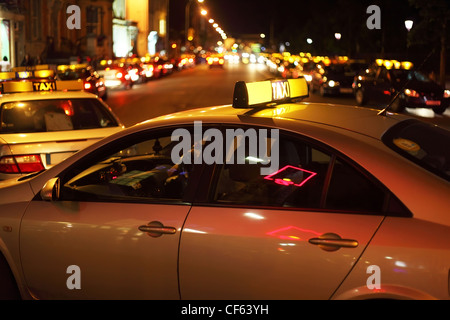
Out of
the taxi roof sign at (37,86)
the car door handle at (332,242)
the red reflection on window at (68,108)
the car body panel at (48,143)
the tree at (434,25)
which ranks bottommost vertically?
the car body panel at (48,143)

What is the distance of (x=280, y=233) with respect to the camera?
134 inches

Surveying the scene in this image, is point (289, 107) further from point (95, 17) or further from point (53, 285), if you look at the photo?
point (95, 17)

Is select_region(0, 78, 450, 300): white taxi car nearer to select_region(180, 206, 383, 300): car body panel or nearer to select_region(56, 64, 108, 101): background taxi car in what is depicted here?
select_region(180, 206, 383, 300): car body panel

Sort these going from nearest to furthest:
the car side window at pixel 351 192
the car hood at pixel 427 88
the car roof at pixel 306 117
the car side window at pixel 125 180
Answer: the car side window at pixel 351 192, the car roof at pixel 306 117, the car side window at pixel 125 180, the car hood at pixel 427 88

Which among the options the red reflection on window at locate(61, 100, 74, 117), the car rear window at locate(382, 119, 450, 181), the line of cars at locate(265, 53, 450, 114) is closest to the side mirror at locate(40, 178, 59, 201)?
the car rear window at locate(382, 119, 450, 181)

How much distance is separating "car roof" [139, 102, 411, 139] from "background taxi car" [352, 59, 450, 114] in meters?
16.7

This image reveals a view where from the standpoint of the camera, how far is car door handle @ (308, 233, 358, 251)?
3.25 meters

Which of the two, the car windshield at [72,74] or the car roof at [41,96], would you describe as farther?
the car windshield at [72,74]

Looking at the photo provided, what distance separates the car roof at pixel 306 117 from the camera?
383 centimetres

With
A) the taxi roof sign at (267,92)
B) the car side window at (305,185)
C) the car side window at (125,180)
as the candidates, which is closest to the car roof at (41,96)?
the car side window at (125,180)

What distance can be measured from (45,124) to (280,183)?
16.7ft

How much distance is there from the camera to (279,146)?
3.82m

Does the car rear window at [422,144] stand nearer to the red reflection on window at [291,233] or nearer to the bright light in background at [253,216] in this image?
the red reflection on window at [291,233]

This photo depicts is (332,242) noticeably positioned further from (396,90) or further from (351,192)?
(396,90)
